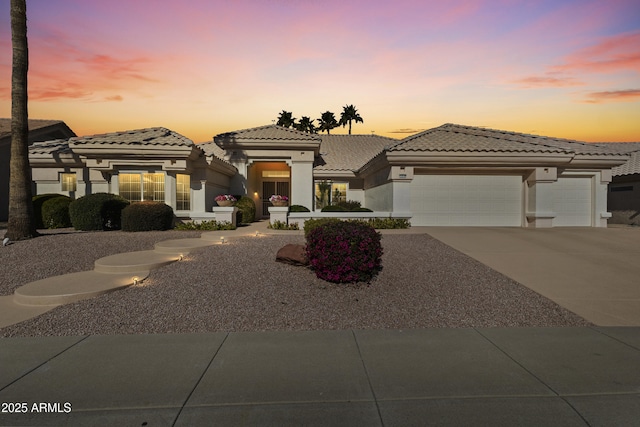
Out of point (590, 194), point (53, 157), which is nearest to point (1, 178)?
point (53, 157)

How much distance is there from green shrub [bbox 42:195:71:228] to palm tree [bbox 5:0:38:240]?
3.88 meters

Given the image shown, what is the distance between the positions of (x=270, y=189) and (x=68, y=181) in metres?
12.2

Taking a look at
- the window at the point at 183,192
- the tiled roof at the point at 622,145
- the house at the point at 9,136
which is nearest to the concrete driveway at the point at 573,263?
the window at the point at 183,192

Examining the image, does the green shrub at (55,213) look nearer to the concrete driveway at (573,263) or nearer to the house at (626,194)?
the concrete driveway at (573,263)

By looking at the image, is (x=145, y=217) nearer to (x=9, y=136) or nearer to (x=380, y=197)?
(x=380, y=197)

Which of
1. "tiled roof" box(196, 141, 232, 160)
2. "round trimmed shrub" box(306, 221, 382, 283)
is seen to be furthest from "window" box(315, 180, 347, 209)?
"round trimmed shrub" box(306, 221, 382, 283)

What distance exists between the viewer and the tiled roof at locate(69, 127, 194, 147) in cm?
1608

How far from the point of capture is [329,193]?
24562 millimetres

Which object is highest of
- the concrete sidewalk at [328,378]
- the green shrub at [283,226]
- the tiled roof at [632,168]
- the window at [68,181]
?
the tiled roof at [632,168]

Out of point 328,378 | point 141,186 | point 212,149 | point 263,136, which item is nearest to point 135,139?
point 141,186

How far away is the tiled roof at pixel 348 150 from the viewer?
25311mm

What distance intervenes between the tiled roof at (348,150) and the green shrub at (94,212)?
1311 centimetres

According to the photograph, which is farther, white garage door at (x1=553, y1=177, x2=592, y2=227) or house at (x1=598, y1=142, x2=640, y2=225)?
house at (x1=598, y1=142, x2=640, y2=225)

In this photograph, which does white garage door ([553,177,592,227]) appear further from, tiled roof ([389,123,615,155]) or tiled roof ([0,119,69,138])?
tiled roof ([0,119,69,138])
